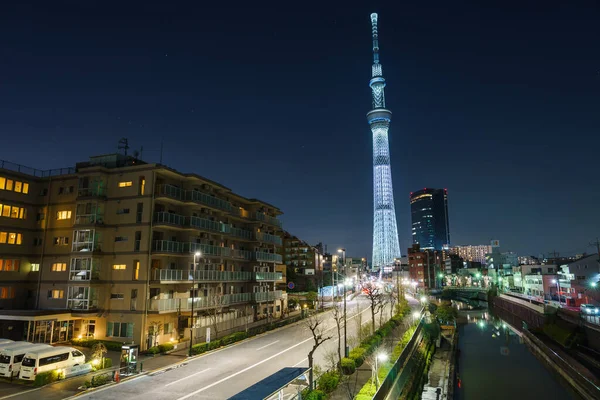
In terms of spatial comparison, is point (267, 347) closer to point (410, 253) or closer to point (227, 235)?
point (227, 235)

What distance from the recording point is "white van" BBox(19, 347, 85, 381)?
69.8 ft

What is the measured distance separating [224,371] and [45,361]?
9732mm

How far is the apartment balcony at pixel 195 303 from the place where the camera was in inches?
1181

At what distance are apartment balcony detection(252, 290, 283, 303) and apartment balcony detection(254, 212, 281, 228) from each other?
8716mm

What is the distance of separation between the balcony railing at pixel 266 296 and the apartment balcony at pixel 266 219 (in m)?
8.71

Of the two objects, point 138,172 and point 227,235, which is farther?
point 227,235

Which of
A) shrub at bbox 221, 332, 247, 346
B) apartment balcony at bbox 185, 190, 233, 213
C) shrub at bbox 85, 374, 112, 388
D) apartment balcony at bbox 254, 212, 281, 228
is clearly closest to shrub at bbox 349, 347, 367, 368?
shrub at bbox 221, 332, 247, 346

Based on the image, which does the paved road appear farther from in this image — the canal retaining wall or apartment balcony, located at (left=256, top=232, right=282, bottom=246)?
the canal retaining wall

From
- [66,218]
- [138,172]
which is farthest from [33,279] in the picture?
[138,172]

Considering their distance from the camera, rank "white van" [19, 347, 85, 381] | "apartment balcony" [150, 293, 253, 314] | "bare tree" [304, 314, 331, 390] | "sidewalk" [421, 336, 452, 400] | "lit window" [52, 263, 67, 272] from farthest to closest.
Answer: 1. "lit window" [52, 263, 67, 272]
2. "apartment balcony" [150, 293, 253, 314]
3. "sidewalk" [421, 336, 452, 400]
4. "white van" [19, 347, 85, 381]
5. "bare tree" [304, 314, 331, 390]

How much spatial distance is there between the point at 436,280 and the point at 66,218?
15258cm

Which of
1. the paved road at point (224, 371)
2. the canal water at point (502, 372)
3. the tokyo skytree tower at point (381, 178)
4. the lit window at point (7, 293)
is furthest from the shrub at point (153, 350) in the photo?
the tokyo skytree tower at point (381, 178)

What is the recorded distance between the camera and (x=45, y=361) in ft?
71.1

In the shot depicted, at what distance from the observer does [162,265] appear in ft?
108
